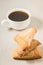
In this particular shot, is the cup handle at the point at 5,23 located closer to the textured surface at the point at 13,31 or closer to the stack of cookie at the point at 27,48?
the textured surface at the point at 13,31

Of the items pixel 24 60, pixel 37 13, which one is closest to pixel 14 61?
pixel 24 60

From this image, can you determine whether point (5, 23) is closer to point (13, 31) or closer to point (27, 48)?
point (13, 31)

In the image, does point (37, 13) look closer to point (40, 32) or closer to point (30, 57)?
point (40, 32)

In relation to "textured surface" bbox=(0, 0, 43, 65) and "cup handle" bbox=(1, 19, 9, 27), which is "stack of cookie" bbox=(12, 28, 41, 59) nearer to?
"textured surface" bbox=(0, 0, 43, 65)

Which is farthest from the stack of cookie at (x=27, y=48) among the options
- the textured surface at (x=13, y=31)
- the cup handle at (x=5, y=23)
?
the cup handle at (x=5, y=23)

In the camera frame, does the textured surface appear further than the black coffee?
No

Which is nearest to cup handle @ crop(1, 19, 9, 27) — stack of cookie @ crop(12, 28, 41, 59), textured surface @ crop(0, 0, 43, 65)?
textured surface @ crop(0, 0, 43, 65)
